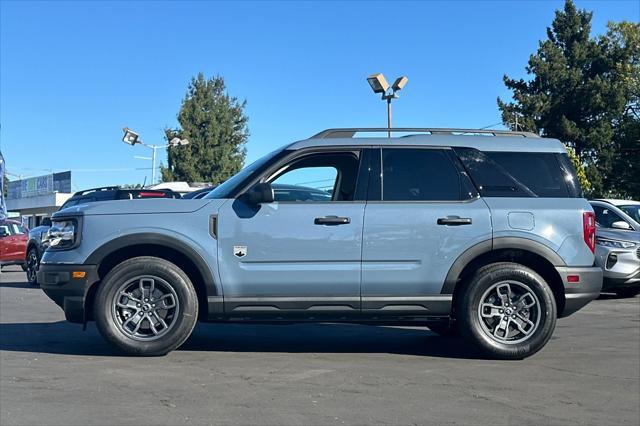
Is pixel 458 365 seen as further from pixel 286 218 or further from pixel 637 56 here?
pixel 637 56

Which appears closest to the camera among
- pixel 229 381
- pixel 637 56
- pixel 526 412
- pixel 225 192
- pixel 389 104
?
pixel 526 412

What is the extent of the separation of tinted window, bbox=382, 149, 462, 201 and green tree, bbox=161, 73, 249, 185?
48443 mm

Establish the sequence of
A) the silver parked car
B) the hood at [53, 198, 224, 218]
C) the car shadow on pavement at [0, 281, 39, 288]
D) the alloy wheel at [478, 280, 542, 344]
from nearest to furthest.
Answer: the hood at [53, 198, 224, 218] < the alloy wheel at [478, 280, 542, 344] < the silver parked car < the car shadow on pavement at [0, 281, 39, 288]

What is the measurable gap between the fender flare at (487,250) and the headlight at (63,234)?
11.0 feet

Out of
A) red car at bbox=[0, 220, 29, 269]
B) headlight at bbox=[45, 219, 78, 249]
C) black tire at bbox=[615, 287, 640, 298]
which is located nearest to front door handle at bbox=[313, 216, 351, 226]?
headlight at bbox=[45, 219, 78, 249]

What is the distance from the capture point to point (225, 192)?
6.76 meters

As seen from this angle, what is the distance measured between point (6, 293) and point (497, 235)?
10.2 metres

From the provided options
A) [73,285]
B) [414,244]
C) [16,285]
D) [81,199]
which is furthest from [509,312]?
[16,285]

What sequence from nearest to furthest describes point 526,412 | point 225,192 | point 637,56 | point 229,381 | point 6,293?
point 526,412, point 229,381, point 225,192, point 6,293, point 637,56

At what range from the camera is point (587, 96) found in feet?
144

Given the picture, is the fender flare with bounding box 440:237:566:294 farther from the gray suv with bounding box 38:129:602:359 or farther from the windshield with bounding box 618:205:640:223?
the windshield with bounding box 618:205:640:223

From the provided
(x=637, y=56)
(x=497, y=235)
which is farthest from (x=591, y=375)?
(x=637, y=56)

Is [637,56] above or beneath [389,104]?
above

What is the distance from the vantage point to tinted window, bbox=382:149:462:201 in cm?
673
